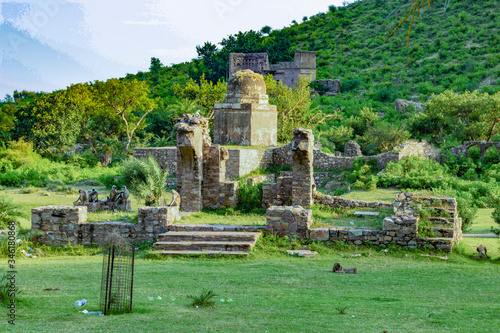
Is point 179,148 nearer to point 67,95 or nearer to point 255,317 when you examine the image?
point 255,317

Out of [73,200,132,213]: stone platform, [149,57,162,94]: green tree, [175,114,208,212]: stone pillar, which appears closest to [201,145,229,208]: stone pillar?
[175,114,208,212]: stone pillar

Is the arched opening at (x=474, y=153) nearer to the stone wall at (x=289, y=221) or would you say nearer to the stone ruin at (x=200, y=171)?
the stone ruin at (x=200, y=171)

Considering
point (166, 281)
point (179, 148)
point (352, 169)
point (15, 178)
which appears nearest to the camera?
point (166, 281)

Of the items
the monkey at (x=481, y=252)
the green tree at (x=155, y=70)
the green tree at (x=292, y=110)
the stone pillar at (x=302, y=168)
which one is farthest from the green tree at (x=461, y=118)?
the green tree at (x=155, y=70)

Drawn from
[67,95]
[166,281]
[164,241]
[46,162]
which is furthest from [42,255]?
[67,95]

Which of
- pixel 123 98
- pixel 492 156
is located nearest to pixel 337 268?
pixel 492 156

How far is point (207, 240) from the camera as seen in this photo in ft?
42.2

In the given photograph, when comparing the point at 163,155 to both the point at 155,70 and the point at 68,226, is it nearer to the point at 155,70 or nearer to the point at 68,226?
the point at 68,226

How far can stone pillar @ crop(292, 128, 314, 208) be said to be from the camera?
1642cm

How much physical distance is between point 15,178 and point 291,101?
15.3m

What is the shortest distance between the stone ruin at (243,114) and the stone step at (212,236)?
12454 millimetres

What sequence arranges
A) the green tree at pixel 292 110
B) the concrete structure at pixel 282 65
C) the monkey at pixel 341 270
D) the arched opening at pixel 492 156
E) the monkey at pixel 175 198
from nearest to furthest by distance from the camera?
1. the monkey at pixel 341 270
2. the monkey at pixel 175 198
3. the arched opening at pixel 492 156
4. the green tree at pixel 292 110
5. the concrete structure at pixel 282 65

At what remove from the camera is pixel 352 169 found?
996 inches

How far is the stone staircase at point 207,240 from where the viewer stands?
40.3 ft
